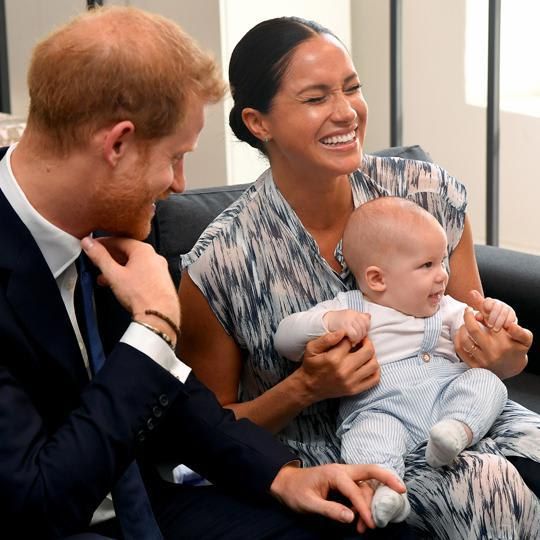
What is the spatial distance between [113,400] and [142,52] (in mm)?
477

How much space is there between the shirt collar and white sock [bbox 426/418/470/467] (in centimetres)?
62

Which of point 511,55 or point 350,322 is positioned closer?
point 350,322

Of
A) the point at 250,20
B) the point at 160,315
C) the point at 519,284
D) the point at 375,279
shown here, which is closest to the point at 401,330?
the point at 375,279

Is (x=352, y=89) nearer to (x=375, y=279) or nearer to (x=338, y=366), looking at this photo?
(x=375, y=279)

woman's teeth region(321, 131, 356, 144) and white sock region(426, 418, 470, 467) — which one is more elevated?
woman's teeth region(321, 131, 356, 144)

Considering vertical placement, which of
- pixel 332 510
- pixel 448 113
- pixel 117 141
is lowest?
pixel 332 510

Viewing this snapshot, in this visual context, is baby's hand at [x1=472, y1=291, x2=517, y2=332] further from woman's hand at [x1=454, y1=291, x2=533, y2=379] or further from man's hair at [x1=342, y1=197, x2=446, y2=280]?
man's hair at [x1=342, y1=197, x2=446, y2=280]

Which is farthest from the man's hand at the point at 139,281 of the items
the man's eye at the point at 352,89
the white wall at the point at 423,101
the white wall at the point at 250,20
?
the white wall at the point at 423,101

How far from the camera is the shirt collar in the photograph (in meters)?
1.56

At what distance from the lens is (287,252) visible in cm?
208

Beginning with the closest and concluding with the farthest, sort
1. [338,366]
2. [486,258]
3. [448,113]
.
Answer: [338,366] < [486,258] < [448,113]

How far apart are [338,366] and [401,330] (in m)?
0.15

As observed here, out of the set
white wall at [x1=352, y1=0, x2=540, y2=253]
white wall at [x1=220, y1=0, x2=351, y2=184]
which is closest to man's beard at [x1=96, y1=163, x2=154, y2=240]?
white wall at [x1=220, y1=0, x2=351, y2=184]

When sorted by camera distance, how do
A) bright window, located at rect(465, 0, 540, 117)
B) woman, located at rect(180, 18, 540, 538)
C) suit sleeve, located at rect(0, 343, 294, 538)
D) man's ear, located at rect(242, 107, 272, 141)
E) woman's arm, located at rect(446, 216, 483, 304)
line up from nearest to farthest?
suit sleeve, located at rect(0, 343, 294, 538), woman, located at rect(180, 18, 540, 538), man's ear, located at rect(242, 107, 272, 141), woman's arm, located at rect(446, 216, 483, 304), bright window, located at rect(465, 0, 540, 117)
